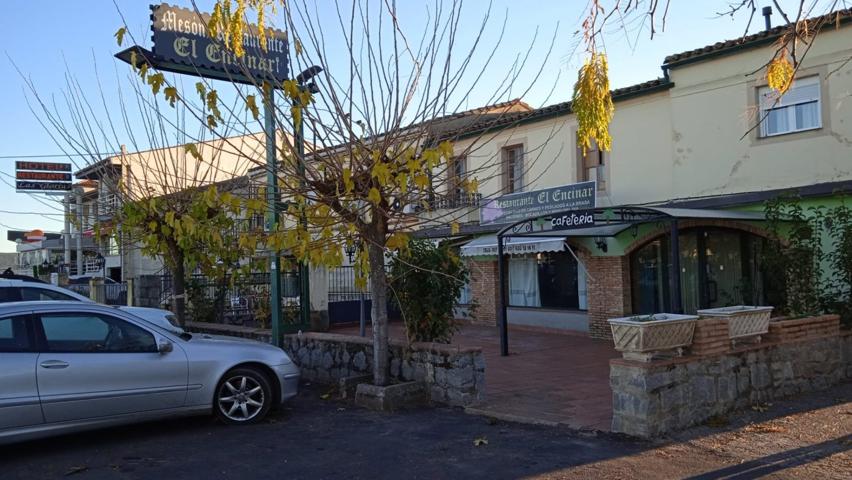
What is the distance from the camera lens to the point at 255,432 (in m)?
7.23

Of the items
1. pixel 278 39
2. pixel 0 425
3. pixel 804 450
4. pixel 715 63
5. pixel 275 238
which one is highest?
pixel 715 63

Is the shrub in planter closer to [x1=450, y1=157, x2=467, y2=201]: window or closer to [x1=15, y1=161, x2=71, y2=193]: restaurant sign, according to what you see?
[x1=450, y1=157, x2=467, y2=201]: window

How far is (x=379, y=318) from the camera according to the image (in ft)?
27.8

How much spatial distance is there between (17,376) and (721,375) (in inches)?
269

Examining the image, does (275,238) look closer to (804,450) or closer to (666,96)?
(804,450)

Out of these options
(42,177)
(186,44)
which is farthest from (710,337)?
(42,177)

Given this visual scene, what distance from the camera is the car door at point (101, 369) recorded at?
6.45 m

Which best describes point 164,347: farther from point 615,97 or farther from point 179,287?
point 615,97

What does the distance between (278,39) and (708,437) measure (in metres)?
7.00

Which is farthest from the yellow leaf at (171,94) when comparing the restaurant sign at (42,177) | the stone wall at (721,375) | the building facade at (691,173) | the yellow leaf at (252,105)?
the restaurant sign at (42,177)

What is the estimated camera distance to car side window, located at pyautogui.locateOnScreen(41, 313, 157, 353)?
666 cm

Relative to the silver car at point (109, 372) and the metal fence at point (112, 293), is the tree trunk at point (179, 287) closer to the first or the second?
the silver car at point (109, 372)

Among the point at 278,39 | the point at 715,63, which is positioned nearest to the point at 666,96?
the point at 715,63

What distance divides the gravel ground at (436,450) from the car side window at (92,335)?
0.94 meters
